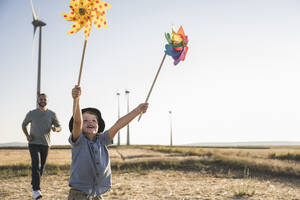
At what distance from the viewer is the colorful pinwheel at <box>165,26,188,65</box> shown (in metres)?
4.11

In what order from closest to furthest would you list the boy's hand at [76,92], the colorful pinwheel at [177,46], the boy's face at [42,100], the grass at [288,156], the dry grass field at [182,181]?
the boy's hand at [76,92]
the colorful pinwheel at [177,46]
the boy's face at [42,100]
the dry grass field at [182,181]
the grass at [288,156]

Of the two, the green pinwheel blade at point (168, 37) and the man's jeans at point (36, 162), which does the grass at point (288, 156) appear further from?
the green pinwheel blade at point (168, 37)

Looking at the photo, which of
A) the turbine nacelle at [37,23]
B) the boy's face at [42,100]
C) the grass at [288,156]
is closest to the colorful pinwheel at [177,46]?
the boy's face at [42,100]

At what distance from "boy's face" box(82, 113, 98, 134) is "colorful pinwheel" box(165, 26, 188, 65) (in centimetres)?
145

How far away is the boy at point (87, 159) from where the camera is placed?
117 inches

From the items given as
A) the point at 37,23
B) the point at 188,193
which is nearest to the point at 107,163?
the point at 188,193

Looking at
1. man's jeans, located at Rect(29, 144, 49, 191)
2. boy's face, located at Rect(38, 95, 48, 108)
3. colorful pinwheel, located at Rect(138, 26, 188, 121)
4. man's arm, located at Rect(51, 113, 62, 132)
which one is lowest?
man's jeans, located at Rect(29, 144, 49, 191)

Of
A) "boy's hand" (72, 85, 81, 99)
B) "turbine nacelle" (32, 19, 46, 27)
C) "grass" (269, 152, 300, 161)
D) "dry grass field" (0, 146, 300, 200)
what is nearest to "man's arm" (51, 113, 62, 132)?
"dry grass field" (0, 146, 300, 200)

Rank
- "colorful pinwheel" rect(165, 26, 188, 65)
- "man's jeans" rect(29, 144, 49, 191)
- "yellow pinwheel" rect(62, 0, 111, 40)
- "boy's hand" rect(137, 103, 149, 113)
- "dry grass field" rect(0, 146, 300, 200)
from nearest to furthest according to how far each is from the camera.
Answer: "yellow pinwheel" rect(62, 0, 111, 40) → "boy's hand" rect(137, 103, 149, 113) → "colorful pinwheel" rect(165, 26, 188, 65) → "man's jeans" rect(29, 144, 49, 191) → "dry grass field" rect(0, 146, 300, 200)

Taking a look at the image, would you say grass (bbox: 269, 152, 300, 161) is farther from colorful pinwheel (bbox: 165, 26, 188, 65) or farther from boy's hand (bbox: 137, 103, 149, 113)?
boy's hand (bbox: 137, 103, 149, 113)

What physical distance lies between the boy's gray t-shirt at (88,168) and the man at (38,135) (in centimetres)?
320

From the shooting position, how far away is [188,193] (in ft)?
21.3

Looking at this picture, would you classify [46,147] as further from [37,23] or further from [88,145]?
[37,23]

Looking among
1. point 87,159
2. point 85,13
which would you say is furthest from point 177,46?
point 87,159
